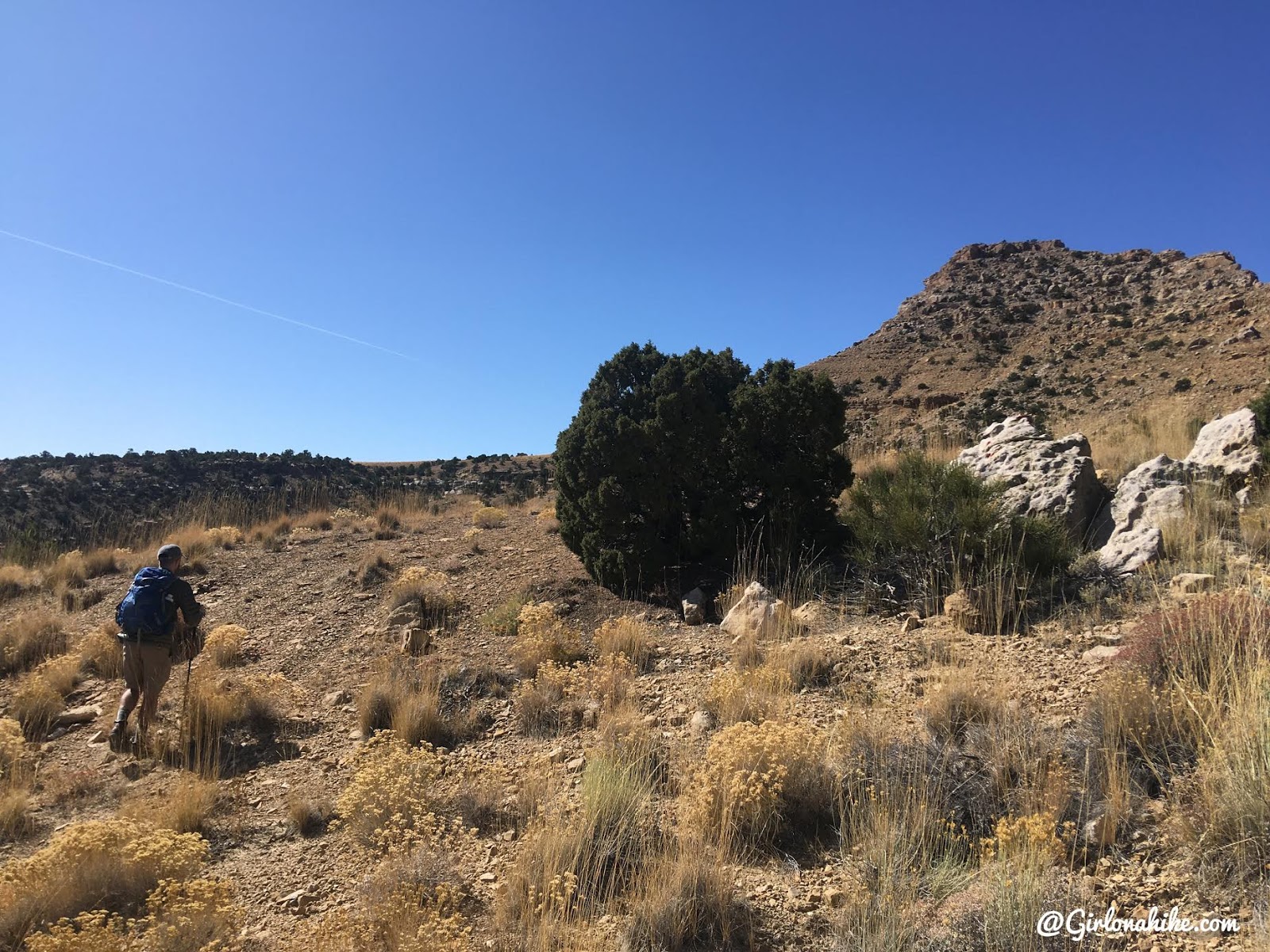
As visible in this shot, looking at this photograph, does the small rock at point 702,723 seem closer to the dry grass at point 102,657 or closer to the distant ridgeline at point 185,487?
the dry grass at point 102,657

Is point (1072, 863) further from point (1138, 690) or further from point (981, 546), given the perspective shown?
point (981, 546)

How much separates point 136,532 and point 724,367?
1451 centimetres

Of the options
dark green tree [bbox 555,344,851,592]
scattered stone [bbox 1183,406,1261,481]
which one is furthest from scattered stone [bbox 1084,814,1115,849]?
scattered stone [bbox 1183,406,1261,481]

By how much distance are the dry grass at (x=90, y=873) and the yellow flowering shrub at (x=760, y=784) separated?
2.71 meters

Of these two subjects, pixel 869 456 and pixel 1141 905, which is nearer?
pixel 1141 905

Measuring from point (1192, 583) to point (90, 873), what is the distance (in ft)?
24.1

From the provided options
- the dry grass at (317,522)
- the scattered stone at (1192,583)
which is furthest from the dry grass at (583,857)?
the dry grass at (317,522)

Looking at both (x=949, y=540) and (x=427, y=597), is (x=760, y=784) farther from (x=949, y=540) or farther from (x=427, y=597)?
(x=427, y=597)

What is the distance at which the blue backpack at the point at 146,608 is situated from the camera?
222 inches

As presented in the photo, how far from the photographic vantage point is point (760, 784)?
3506 millimetres

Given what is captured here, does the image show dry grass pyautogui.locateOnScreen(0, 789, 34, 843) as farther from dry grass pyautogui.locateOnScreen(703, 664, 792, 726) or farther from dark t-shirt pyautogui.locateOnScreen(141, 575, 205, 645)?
dry grass pyautogui.locateOnScreen(703, 664, 792, 726)

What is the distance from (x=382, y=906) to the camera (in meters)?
3.05

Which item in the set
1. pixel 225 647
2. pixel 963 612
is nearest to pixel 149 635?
pixel 225 647

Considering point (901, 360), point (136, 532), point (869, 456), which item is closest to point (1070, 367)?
point (901, 360)
